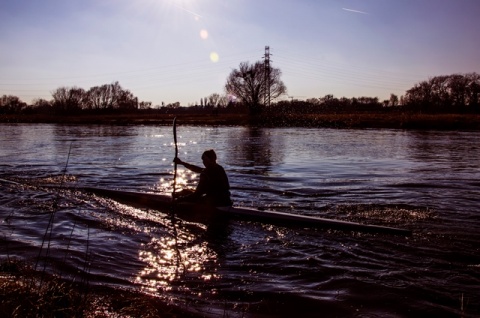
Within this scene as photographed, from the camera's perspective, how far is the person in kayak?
9008 millimetres

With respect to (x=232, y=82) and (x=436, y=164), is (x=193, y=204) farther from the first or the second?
(x=232, y=82)

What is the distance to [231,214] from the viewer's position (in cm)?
913

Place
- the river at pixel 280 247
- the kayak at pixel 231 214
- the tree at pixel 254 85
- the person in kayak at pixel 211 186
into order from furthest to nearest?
the tree at pixel 254 85
the person in kayak at pixel 211 186
the kayak at pixel 231 214
the river at pixel 280 247

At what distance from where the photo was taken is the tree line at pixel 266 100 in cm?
7006

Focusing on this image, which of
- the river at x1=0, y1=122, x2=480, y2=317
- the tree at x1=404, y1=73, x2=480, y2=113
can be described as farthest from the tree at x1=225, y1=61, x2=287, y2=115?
the river at x1=0, y1=122, x2=480, y2=317

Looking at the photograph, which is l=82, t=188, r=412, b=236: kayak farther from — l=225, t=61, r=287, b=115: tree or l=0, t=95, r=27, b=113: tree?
l=0, t=95, r=27, b=113: tree

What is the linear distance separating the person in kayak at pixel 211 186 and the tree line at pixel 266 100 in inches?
2305

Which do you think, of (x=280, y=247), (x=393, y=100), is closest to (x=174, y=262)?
(x=280, y=247)

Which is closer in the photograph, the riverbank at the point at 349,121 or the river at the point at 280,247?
the river at the point at 280,247

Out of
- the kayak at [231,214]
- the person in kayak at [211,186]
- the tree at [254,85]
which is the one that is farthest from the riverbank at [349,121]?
the person in kayak at [211,186]

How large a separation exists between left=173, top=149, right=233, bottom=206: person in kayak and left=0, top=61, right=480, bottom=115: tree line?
58.5 meters

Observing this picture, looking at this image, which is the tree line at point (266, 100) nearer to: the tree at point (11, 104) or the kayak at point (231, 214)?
the tree at point (11, 104)

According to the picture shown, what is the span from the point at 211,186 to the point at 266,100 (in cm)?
6174

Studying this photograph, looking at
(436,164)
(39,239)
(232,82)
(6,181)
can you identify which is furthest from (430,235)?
(232,82)
